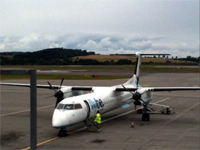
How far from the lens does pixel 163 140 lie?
16.8m

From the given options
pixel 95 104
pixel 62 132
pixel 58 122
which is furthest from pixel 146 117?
pixel 58 122

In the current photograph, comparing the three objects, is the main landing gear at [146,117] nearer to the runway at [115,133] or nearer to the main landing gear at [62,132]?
the runway at [115,133]

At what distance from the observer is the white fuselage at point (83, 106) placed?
1697 cm

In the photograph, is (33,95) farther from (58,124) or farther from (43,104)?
(43,104)

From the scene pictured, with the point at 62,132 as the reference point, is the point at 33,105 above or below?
above

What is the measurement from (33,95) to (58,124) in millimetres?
12982

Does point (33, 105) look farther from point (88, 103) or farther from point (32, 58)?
point (88, 103)

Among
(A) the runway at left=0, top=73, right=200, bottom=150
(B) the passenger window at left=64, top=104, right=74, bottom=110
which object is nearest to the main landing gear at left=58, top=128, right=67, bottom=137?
(A) the runway at left=0, top=73, right=200, bottom=150

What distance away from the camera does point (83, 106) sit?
60.4 ft

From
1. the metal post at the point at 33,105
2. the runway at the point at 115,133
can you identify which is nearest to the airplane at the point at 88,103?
the runway at the point at 115,133

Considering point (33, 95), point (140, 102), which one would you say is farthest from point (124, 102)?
point (33, 95)

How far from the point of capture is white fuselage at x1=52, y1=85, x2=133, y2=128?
16969mm

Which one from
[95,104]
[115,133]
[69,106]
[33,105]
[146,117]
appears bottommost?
[115,133]

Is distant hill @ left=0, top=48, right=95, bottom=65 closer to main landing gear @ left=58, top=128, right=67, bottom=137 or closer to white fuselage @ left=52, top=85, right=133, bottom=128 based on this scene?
white fuselage @ left=52, top=85, right=133, bottom=128
